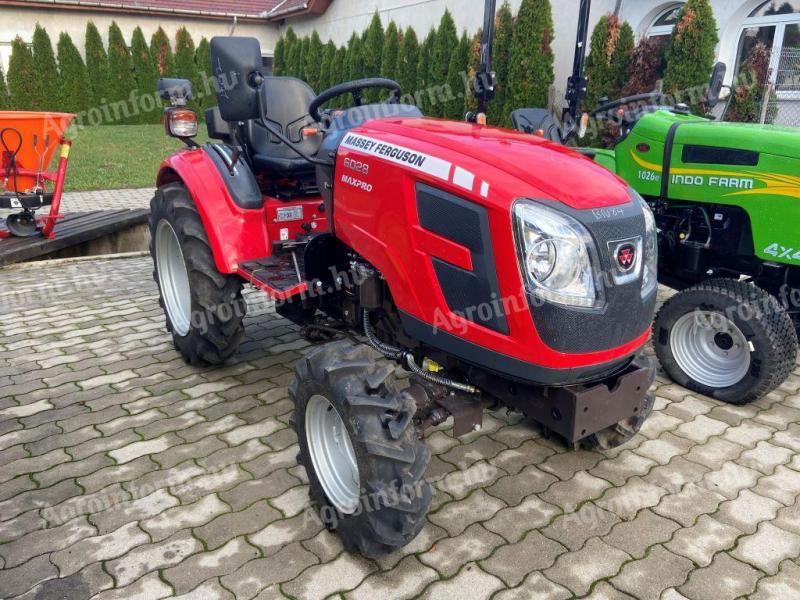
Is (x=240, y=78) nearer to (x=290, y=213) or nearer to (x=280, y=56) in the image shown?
(x=290, y=213)

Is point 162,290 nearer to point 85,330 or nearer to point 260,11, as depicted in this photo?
point 85,330

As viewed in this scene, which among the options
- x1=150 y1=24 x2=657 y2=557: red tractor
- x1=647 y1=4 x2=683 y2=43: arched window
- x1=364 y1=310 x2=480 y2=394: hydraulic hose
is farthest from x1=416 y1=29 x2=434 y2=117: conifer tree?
x1=364 y1=310 x2=480 y2=394: hydraulic hose

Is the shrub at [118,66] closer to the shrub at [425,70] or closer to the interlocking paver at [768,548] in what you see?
the shrub at [425,70]

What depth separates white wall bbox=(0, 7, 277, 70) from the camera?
18.5 metres

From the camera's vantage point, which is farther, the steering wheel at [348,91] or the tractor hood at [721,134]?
the tractor hood at [721,134]

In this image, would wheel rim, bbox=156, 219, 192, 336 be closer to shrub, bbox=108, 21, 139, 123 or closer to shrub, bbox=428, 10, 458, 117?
shrub, bbox=428, 10, 458, 117

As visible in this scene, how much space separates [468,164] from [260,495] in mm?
1534

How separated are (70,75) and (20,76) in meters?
1.26

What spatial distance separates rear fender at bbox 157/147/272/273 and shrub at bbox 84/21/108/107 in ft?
60.0

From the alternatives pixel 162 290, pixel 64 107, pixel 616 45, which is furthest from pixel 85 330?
pixel 64 107

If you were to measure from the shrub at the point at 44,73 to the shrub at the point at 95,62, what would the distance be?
885 millimetres

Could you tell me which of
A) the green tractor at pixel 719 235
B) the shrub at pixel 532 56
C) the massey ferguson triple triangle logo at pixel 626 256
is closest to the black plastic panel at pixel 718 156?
the green tractor at pixel 719 235

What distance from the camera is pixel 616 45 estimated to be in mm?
10703

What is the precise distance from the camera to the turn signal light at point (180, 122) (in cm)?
342
